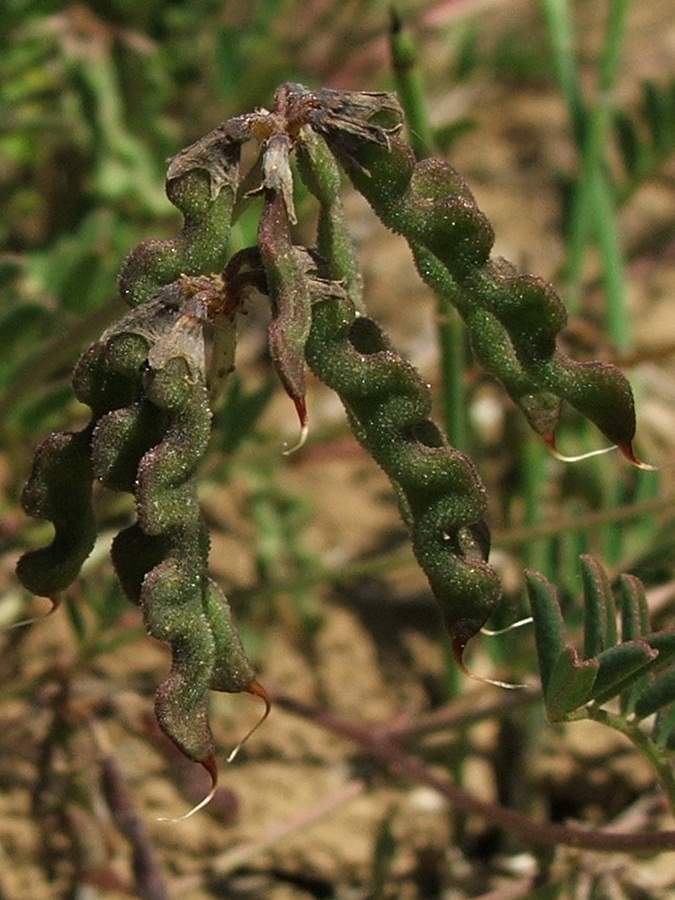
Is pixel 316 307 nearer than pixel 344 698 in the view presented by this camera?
Yes

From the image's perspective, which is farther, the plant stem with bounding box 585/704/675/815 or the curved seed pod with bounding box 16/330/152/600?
the plant stem with bounding box 585/704/675/815

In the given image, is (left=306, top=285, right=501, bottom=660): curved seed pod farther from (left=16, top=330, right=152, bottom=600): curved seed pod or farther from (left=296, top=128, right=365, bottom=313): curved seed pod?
(left=16, top=330, right=152, bottom=600): curved seed pod

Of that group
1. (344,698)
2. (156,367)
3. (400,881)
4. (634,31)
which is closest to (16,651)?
(344,698)

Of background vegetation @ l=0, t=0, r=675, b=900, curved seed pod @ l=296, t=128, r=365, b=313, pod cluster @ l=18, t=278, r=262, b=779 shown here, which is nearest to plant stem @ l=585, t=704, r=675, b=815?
background vegetation @ l=0, t=0, r=675, b=900

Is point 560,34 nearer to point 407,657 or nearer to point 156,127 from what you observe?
point 156,127

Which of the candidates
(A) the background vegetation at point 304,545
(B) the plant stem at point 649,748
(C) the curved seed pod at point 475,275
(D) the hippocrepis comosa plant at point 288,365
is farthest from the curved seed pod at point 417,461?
(A) the background vegetation at point 304,545
